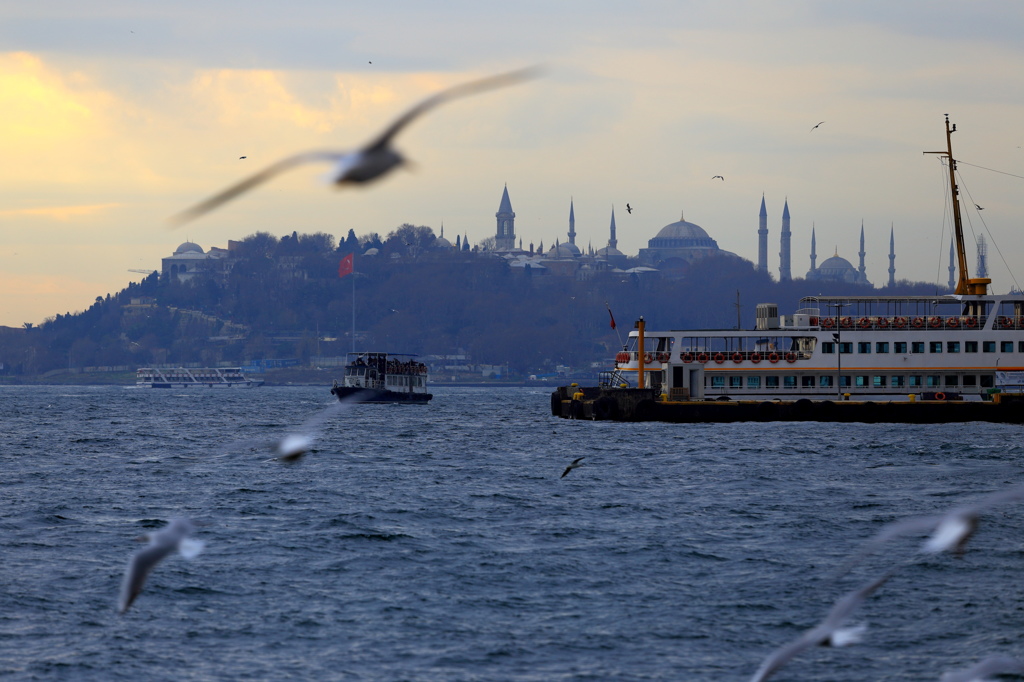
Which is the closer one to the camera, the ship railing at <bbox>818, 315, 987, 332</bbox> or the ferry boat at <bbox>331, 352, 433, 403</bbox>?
the ship railing at <bbox>818, 315, 987, 332</bbox>

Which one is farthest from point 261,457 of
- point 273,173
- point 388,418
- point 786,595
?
point 273,173

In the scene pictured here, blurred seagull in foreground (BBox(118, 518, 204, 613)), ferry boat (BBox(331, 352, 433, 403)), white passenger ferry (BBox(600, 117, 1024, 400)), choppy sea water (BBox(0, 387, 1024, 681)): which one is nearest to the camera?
blurred seagull in foreground (BBox(118, 518, 204, 613))

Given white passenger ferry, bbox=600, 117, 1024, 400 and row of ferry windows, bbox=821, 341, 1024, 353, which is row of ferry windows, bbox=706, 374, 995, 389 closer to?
white passenger ferry, bbox=600, 117, 1024, 400

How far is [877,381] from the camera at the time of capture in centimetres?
5866

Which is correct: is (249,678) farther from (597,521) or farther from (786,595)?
(597,521)

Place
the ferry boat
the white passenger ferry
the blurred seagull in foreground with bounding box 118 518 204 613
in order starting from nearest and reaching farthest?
1. the blurred seagull in foreground with bounding box 118 518 204 613
2. the white passenger ferry
3. the ferry boat

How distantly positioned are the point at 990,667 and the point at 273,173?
21.9ft

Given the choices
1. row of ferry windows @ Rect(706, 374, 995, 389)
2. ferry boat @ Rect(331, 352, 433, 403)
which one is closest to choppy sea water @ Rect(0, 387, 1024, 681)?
row of ferry windows @ Rect(706, 374, 995, 389)

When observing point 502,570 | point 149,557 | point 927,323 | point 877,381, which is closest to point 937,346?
point 927,323

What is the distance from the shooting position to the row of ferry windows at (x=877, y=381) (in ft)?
191

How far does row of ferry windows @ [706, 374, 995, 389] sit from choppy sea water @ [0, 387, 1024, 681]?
16.6 m

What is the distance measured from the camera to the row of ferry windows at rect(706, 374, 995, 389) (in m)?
58.2

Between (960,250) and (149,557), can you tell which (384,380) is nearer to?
(960,250)

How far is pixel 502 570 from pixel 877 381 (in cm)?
4127
